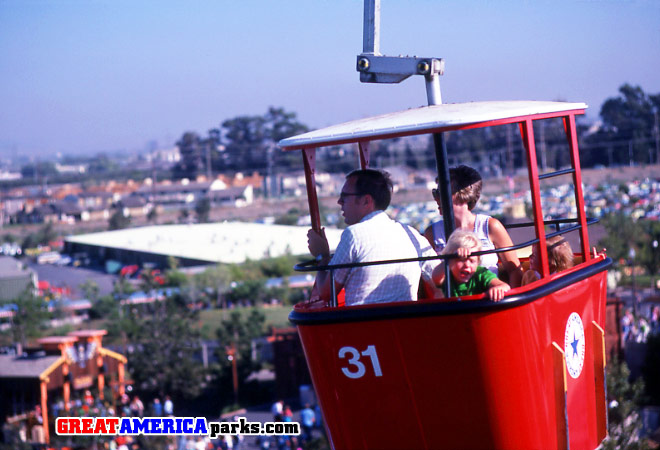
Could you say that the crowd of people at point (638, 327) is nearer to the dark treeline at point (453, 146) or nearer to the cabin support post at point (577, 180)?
the dark treeline at point (453, 146)

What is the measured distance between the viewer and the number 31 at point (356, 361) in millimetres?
5625

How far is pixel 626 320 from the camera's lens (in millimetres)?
30266

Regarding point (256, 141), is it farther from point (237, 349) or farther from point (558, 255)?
point (558, 255)

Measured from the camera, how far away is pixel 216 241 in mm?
56500

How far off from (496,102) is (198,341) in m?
26.1

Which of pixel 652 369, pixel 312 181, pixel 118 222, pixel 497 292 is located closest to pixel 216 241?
pixel 118 222

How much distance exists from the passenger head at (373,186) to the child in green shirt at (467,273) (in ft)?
1.81

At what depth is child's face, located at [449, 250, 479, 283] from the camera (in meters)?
5.54

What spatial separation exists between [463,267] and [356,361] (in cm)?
89

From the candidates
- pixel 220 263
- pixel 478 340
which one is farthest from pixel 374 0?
pixel 220 263

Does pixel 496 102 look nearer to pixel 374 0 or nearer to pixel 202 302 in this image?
pixel 374 0

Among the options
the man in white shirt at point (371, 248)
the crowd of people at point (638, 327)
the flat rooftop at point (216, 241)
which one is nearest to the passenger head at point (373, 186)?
the man in white shirt at point (371, 248)

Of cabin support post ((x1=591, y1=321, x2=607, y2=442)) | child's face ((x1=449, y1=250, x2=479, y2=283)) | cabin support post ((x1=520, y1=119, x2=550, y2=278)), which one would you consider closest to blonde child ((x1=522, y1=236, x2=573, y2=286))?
cabin support post ((x1=520, y1=119, x2=550, y2=278))

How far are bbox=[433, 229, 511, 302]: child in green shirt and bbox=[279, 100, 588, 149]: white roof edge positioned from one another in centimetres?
70
